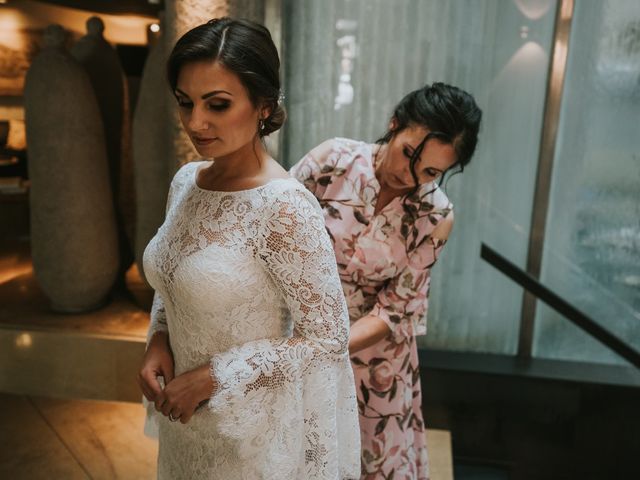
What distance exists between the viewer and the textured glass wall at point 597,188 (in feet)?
8.85

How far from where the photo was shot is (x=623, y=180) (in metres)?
2.83

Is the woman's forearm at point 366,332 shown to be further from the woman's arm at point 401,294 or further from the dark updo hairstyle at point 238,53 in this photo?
the dark updo hairstyle at point 238,53

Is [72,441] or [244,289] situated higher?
[244,289]

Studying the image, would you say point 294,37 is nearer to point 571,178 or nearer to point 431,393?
point 571,178

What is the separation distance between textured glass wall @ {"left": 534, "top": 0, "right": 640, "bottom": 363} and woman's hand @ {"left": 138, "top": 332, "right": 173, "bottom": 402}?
7.77 ft

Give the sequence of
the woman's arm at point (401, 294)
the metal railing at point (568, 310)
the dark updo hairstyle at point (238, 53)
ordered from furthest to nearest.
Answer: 1. the metal railing at point (568, 310)
2. the woman's arm at point (401, 294)
3. the dark updo hairstyle at point (238, 53)

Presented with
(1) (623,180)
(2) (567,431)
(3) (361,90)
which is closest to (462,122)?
(3) (361,90)

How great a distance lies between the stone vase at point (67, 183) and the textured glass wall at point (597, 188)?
247cm

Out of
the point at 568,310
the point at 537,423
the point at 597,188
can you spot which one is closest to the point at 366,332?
the point at 568,310

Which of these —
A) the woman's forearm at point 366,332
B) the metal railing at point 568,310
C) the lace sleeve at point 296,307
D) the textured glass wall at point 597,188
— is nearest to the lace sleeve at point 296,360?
the lace sleeve at point 296,307

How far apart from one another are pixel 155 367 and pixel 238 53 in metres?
0.65

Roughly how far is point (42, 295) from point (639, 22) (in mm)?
3625

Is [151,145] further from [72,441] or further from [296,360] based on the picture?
[296,360]

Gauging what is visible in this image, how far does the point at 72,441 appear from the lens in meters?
2.56
